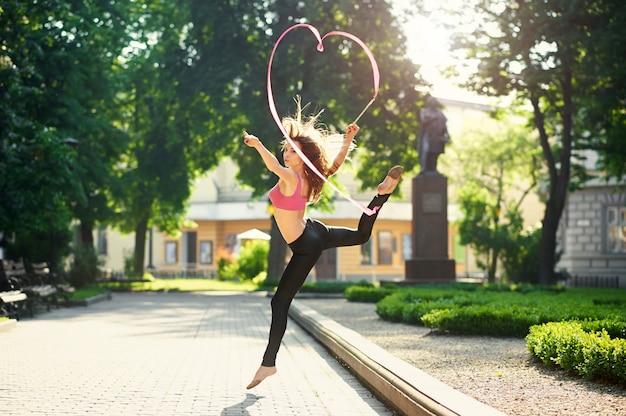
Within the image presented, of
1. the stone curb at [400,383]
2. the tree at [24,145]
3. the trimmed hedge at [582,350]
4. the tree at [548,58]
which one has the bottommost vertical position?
the stone curb at [400,383]

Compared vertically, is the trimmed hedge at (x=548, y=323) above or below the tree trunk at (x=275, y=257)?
below

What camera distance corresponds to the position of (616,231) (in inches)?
1758

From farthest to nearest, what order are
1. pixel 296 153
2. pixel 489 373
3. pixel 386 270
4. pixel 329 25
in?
pixel 386 270, pixel 329 25, pixel 489 373, pixel 296 153

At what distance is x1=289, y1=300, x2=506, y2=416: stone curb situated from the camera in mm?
6543

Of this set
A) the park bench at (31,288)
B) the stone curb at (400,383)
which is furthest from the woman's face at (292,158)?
the park bench at (31,288)

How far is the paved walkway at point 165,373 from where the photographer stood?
8.06 m

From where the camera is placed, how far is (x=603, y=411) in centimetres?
684

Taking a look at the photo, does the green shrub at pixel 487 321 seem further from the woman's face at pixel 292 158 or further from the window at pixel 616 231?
the window at pixel 616 231

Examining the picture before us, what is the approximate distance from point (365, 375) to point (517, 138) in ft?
158

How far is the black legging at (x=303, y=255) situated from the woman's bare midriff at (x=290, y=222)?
0.17 feet

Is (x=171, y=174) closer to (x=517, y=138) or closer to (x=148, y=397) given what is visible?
(x=517, y=138)

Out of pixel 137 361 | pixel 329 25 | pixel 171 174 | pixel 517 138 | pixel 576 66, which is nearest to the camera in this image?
pixel 137 361

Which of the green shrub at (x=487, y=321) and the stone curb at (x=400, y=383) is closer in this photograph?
the stone curb at (x=400, y=383)

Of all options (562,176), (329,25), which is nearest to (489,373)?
(562,176)
